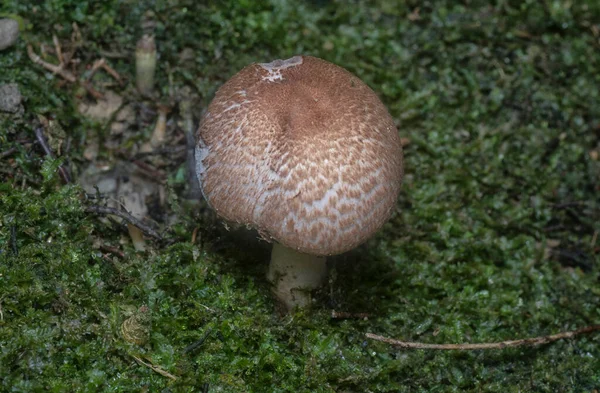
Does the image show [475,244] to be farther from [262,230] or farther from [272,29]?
[272,29]

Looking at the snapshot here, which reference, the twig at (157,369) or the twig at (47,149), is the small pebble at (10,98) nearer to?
the twig at (47,149)

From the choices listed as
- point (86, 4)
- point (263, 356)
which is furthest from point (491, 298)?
point (86, 4)

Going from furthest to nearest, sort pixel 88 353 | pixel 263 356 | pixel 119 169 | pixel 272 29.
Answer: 1. pixel 272 29
2. pixel 119 169
3. pixel 263 356
4. pixel 88 353

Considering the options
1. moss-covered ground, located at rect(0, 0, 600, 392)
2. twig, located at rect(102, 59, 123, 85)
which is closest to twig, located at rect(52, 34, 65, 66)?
moss-covered ground, located at rect(0, 0, 600, 392)

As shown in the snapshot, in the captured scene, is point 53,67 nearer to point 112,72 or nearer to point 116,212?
point 112,72

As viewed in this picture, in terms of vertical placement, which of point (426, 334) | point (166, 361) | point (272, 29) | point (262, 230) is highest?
point (272, 29)

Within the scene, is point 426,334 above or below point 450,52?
below
